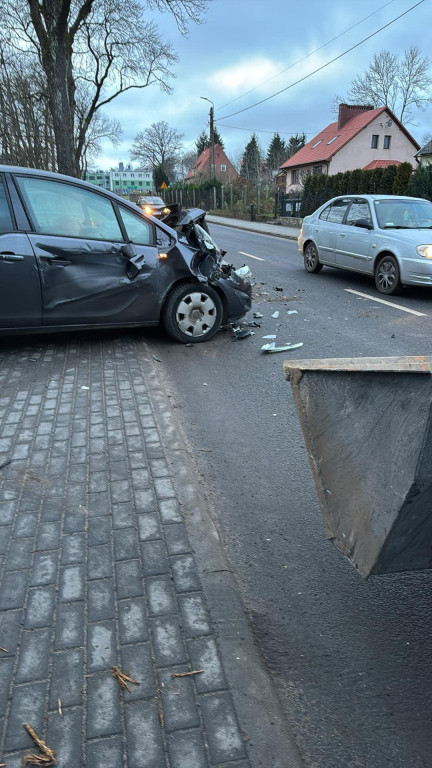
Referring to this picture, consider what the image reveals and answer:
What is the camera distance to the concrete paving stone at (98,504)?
3158 mm

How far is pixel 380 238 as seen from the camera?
974 cm

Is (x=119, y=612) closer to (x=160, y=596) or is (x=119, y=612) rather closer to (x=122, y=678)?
(x=160, y=596)

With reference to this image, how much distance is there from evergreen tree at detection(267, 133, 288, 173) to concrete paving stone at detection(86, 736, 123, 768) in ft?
239

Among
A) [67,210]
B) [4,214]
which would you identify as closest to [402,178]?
[67,210]

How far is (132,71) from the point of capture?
27.9 meters

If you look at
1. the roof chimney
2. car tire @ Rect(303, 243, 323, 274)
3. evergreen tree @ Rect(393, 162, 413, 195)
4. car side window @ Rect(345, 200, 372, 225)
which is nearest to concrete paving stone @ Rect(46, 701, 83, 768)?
car side window @ Rect(345, 200, 372, 225)

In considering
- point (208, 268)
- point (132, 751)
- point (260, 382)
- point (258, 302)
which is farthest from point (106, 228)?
point (132, 751)

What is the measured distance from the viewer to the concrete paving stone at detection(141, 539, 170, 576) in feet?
8.81

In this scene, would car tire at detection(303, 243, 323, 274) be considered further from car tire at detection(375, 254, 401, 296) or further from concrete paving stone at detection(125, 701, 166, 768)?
concrete paving stone at detection(125, 701, 166, 768)

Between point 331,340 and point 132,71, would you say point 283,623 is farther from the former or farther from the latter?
point 132,71

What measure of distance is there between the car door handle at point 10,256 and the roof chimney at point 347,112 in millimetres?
57261

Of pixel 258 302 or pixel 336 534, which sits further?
pixel 258 302

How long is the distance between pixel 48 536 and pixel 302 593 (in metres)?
1.36

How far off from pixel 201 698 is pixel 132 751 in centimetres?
30
